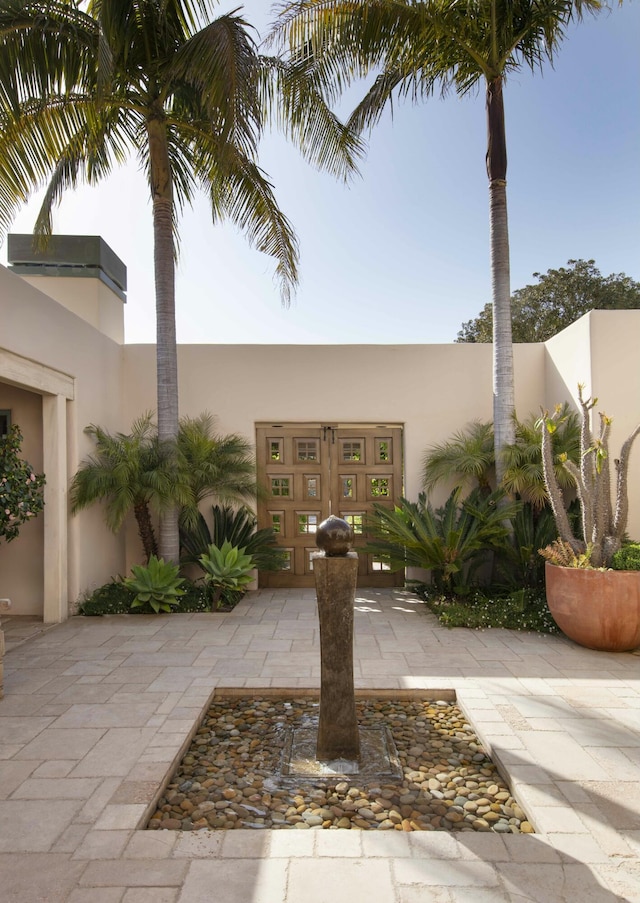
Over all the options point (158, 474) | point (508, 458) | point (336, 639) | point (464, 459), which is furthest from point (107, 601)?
point (508, 458)

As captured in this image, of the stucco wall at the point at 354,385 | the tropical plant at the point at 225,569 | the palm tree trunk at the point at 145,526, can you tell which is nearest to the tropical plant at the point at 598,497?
the stucco wall at the point at 354,385

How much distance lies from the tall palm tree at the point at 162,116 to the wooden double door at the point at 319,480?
5.10 feet

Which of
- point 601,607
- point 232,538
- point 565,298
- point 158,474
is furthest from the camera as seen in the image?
point 565,298

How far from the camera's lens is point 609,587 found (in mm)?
4543

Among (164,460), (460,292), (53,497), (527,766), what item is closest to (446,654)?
(527,766)

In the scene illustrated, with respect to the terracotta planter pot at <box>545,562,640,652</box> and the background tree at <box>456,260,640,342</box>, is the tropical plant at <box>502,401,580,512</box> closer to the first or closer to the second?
the terracotta planter pot at <box>545,562,640,652</box>

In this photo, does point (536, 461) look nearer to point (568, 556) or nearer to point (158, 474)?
point (568, 556)

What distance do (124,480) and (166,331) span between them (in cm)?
181

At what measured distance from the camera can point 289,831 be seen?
2.32 meters

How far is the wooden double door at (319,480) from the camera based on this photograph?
755 centimetres

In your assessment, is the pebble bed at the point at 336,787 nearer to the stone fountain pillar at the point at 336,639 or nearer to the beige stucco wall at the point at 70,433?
the stone fountain pillar at the point at 336,639

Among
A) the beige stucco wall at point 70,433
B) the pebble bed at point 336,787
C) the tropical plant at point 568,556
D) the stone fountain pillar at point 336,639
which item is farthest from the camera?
the beige stucco wall at point 70,433

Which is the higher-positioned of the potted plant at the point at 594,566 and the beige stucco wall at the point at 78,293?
the beige stucco wall at the point at 78,293

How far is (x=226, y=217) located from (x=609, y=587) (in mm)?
5648
